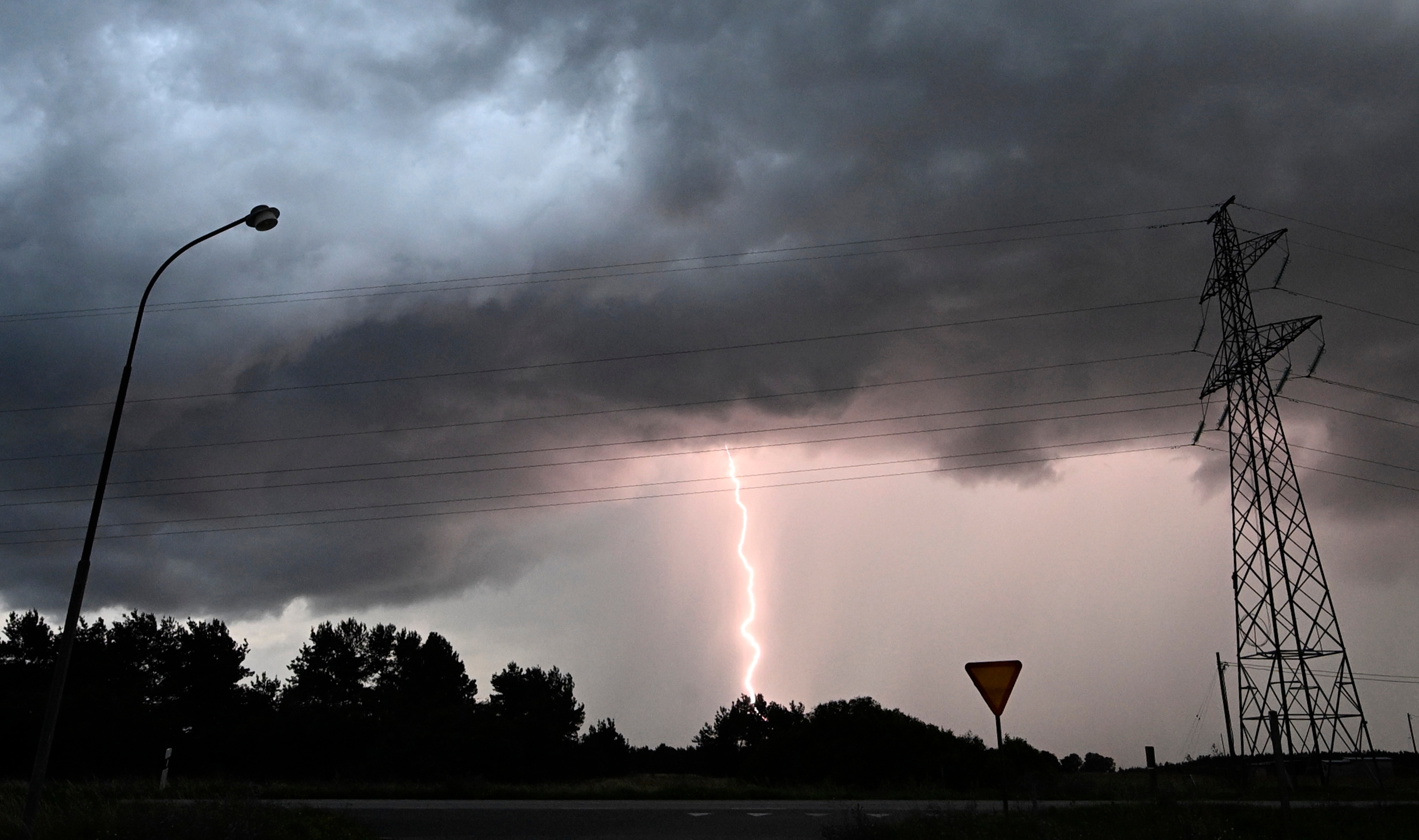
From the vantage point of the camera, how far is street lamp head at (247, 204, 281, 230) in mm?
22188

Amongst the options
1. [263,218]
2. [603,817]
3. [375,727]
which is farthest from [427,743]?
[263,218]

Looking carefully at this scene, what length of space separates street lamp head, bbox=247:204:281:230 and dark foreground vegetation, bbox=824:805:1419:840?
17.7 m

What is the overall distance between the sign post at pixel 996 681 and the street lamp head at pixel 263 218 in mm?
17292

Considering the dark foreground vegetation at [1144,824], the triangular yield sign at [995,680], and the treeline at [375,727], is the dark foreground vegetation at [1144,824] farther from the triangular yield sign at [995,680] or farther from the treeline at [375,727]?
the treeline at [375,727]

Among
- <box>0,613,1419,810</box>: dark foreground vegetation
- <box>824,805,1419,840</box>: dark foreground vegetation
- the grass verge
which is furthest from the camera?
<box>0,613,1419,810</box>: dark foreground vegetation

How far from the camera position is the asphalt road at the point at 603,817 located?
2319cm

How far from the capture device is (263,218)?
72.9 feet

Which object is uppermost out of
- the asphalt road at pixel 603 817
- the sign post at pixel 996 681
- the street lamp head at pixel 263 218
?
the street lamp head at pixel 263 218

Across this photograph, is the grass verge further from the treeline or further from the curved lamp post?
the treeline

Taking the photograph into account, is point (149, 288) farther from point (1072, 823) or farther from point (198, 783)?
point (1072, 823)

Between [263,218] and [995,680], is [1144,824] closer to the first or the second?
[995,680]

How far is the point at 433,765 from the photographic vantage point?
7288 centimetres

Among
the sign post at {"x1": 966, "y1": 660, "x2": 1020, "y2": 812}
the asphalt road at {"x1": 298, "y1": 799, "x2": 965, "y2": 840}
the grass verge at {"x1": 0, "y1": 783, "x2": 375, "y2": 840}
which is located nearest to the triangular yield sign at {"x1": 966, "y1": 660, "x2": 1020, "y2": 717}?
the sign post at {"x1": 966, "y1": 660, "x2": 1020, "y2": 812}

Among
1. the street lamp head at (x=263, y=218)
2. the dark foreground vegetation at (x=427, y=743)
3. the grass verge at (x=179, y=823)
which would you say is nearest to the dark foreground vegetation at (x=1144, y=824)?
Result: the dark foreground vegetation at (x=427, y=743)
